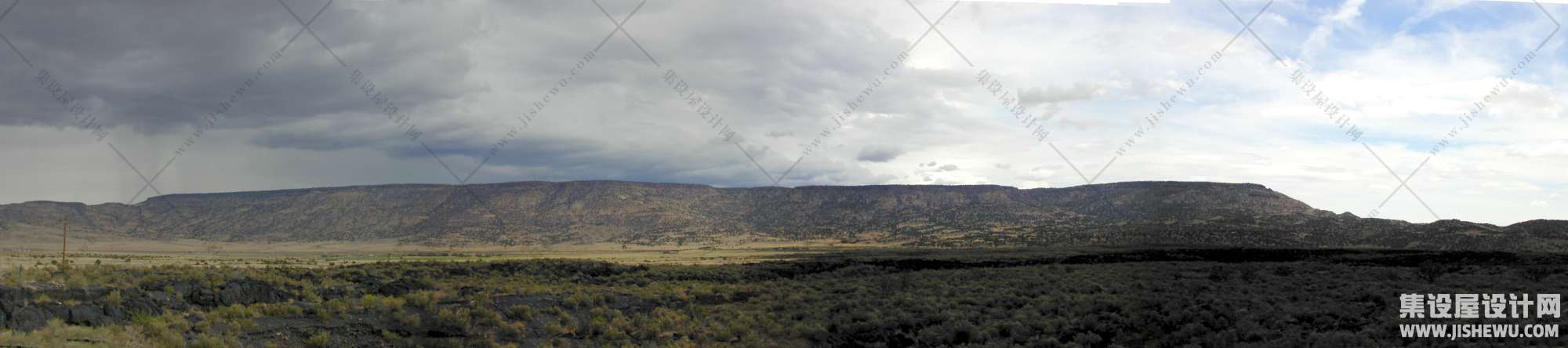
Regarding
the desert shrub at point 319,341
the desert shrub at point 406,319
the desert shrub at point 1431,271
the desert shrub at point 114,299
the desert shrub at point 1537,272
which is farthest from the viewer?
the desert shrub at point 1431,271

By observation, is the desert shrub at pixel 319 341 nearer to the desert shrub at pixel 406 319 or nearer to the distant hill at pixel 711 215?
the desert shrub at pixel 406 319

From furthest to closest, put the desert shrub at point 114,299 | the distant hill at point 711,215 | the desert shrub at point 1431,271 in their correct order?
the distant hill at point 711,215, the desert shrub at point 1431,271, the desert shrub at point 114,299

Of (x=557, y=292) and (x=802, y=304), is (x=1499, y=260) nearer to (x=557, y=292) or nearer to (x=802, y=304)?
(x=802, y=304)

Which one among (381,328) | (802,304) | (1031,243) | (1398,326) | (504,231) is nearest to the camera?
(1398,326)

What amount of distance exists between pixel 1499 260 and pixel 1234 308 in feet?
62.3

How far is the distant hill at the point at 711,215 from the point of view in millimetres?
69125

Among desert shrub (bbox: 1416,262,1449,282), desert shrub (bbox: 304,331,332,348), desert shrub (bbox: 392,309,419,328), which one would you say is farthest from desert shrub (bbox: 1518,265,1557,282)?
desert shrub (bbox: 304,331,332,348)

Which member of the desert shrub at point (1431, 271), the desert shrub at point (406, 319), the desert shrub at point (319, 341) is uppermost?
the desert shrub at point (1431, 271)

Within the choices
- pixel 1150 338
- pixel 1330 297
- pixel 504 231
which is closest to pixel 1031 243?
pixel 1330 297

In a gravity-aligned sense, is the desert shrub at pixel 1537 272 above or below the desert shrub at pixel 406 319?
above

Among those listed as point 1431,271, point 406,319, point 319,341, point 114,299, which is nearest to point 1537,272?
point 1431,271

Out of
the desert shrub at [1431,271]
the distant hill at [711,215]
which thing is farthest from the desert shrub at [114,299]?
the distant hill at [711,215]

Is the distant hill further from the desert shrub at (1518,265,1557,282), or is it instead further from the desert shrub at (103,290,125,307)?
the desert shrub at (103,290,125,307)

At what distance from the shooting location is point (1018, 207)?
339 ft
